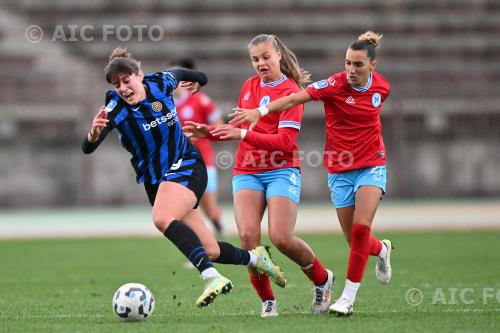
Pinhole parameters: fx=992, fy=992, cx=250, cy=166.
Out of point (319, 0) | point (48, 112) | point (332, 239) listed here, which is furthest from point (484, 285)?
point (319, 0)

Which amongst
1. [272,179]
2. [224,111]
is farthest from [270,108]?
[224,111]

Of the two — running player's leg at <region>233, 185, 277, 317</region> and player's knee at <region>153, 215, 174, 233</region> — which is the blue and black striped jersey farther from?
running player's leg at <region>233, 185, 277, 317</region>

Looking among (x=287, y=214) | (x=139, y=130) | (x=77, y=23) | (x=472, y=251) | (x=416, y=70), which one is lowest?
(x=472, y=251)

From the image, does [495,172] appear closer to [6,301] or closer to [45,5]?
[45,5]

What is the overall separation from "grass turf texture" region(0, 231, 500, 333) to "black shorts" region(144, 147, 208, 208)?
0.91 metres

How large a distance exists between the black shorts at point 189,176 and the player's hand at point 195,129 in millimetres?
151

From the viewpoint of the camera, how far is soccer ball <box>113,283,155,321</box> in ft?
22.1

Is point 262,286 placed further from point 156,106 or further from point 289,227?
point 156,106

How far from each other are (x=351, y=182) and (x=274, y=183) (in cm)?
59

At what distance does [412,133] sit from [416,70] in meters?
1.43

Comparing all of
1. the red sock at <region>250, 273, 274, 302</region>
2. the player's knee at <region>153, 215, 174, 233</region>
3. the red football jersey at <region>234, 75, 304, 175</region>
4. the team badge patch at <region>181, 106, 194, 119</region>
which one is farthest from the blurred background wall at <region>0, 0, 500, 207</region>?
the player's knee at <region>153, 215, 174, 233</region>

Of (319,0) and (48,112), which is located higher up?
(319,0)

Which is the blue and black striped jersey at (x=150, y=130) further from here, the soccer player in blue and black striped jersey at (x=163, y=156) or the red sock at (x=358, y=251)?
the red sock at (x=358, y=251)

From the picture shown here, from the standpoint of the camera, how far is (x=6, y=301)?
834 centimetres
